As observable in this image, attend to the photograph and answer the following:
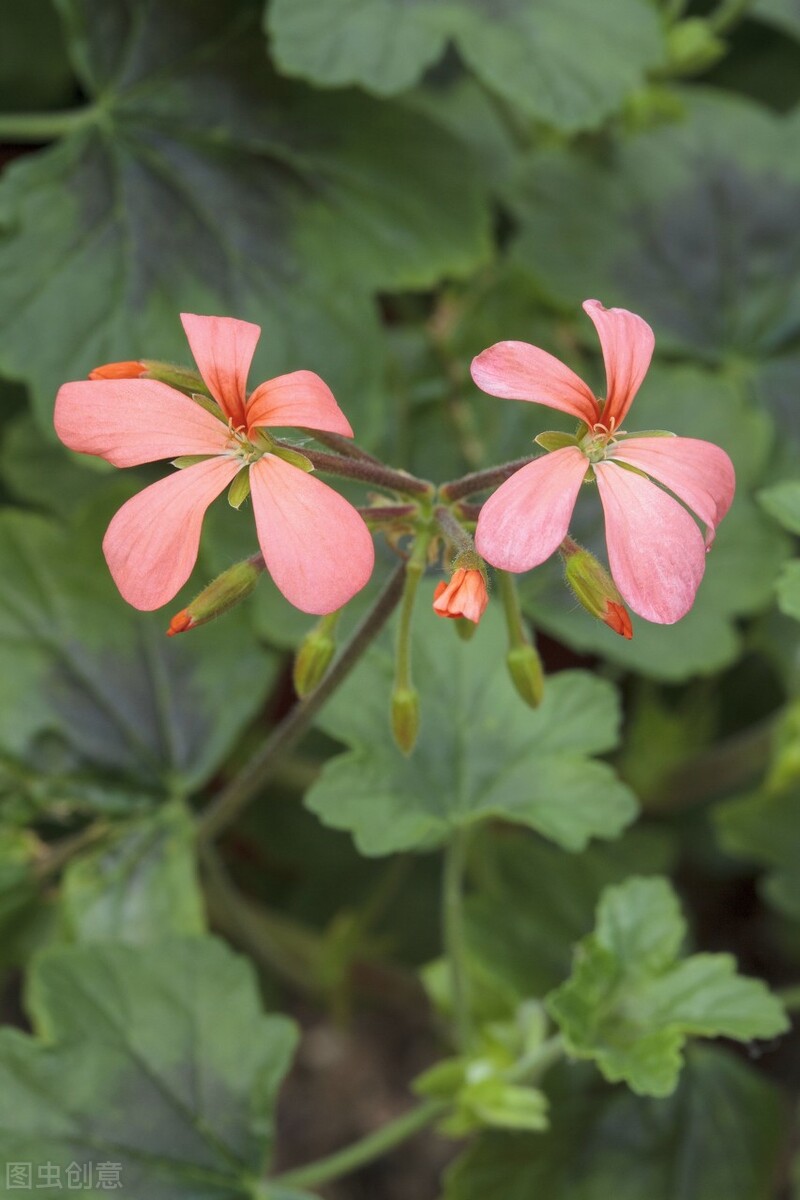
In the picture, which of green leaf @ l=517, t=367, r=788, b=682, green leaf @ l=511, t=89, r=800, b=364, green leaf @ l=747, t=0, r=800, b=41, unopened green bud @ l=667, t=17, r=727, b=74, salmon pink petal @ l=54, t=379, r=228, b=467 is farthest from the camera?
green leaf @ l=747, t=0, r=800, b=41

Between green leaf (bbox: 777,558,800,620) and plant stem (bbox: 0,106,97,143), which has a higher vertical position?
plant stem (bbox: 0,106,97,143)

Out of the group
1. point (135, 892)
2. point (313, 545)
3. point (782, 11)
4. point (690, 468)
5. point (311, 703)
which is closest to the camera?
point (313, 545)

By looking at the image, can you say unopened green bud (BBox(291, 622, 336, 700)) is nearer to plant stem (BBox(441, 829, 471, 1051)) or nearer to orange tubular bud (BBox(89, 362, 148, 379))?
orange tubular bud (BBox(89, 362, 148, 379))

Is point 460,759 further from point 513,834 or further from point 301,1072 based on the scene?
point 301,1072

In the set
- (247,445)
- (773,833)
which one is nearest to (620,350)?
(247,445)

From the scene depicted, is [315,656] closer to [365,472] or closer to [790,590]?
[365,472]

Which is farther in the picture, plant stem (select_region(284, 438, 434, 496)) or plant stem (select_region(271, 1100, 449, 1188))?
plant stem (select_region(271, 1100, 449, 1188))

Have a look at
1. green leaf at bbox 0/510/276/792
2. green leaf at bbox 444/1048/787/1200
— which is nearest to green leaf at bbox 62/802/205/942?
green leaf at bbox 0/510/276/792
